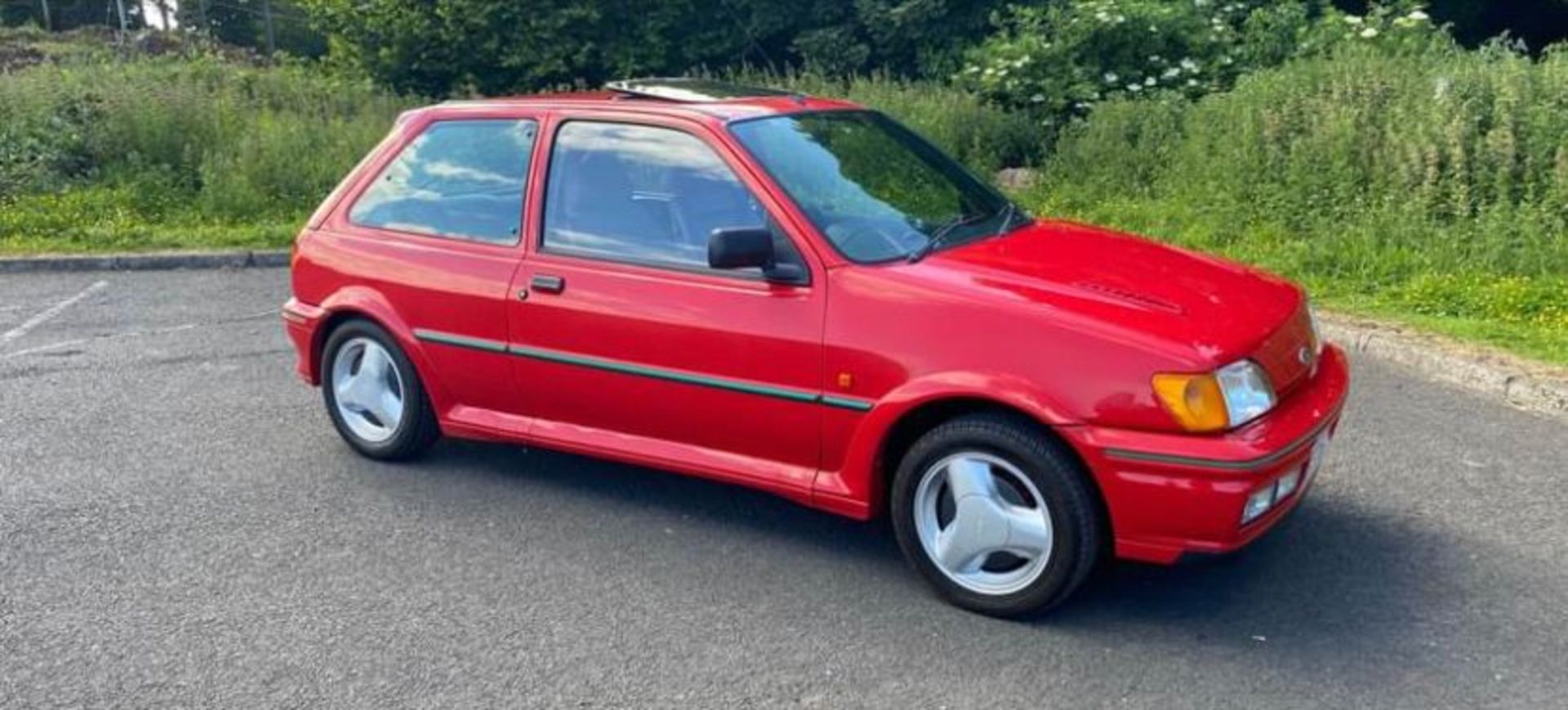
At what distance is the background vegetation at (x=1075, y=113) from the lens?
881cm

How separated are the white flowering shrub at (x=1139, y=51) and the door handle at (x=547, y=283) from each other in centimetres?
886

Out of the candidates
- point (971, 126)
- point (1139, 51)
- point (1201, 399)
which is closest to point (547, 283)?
point (1201, 399)

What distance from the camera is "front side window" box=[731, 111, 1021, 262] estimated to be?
4.82 m

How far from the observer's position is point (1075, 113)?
1327 cm

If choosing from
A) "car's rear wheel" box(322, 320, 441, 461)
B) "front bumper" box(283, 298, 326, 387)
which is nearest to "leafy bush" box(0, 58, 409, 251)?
"front bumper" box(283, 298, 326, 387)

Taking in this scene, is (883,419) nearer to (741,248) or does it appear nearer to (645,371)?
(741,248)

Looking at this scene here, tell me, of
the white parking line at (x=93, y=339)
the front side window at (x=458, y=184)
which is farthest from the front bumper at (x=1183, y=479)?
the white parking line at (x=93, y=339)

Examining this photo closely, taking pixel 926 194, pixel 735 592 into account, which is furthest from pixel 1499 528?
pixel 735 592

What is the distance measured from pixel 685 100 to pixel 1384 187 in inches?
238

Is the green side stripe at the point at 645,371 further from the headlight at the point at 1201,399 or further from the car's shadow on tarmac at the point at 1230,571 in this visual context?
the headlight at the point at 1201,399

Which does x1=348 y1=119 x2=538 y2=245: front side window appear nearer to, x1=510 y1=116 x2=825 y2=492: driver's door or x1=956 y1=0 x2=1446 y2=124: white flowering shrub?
x1=510 y1=116 x2=825 y2=492: driver's door

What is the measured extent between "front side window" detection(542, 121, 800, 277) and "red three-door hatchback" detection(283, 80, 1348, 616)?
11 millimetres

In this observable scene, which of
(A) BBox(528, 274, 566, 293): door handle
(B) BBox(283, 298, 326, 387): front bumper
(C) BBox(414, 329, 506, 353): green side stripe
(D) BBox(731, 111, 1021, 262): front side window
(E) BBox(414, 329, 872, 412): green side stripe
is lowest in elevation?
(B) BBox(283, 298, 326, 387): front bumper

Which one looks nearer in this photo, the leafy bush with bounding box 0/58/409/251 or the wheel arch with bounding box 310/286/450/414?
the wheel arch with bounding box 310/286/450/414
